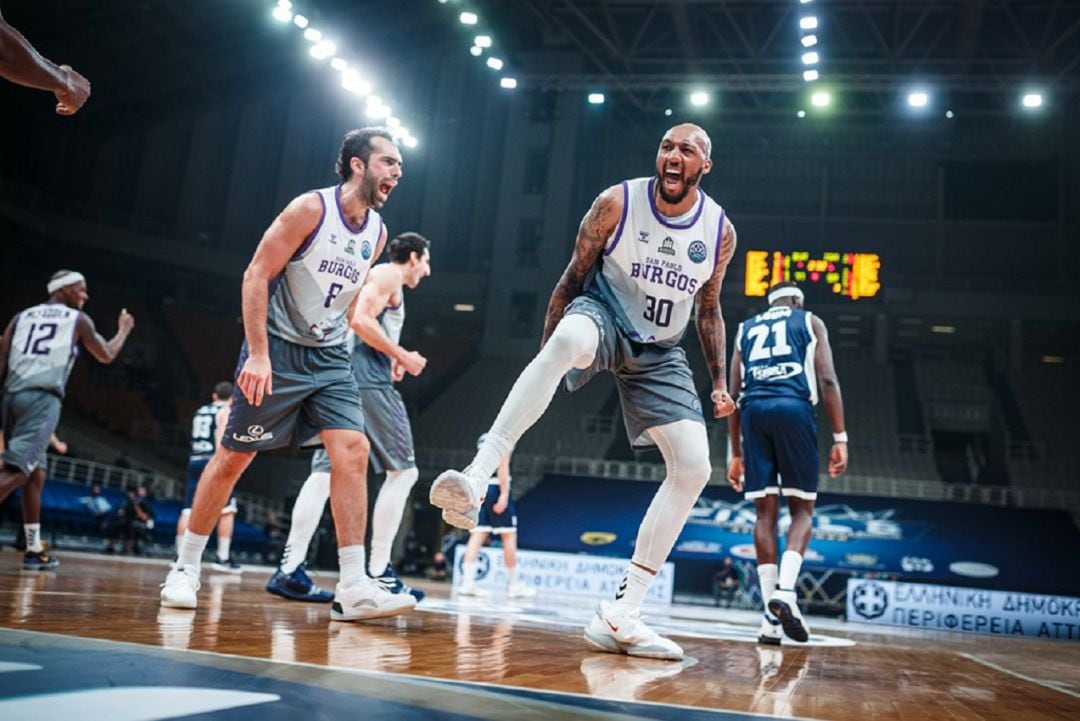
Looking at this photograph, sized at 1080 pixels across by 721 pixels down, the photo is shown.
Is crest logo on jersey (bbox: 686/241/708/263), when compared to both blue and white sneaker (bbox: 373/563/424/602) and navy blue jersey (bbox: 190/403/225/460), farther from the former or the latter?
navy blue jersey (bbox: 190/403/225/460)

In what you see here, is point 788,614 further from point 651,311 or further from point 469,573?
point 469,573

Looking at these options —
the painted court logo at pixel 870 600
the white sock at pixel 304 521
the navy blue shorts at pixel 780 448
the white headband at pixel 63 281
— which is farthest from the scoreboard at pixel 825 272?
the white headband at pixel 63 281

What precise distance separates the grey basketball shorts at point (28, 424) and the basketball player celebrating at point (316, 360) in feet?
7.71

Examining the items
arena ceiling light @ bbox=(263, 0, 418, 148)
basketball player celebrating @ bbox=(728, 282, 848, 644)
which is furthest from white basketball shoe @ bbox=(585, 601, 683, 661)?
arena ceiling light @ bbox=(263, 0, 418, 148)

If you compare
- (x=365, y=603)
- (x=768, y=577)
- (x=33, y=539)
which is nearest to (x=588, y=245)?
(x=365, y=603)

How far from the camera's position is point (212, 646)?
2.17 meters

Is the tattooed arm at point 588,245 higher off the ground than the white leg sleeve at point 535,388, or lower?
higher

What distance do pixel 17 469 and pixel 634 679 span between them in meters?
4.33

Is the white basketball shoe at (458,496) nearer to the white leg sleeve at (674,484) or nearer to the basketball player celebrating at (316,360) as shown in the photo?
the white leg sleeve at (674,484)

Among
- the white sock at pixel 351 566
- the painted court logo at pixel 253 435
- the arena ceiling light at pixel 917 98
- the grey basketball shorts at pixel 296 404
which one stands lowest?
the white sock at pixel 351 566

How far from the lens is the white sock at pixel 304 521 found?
4.80 m

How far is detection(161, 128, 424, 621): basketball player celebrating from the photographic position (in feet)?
10.9

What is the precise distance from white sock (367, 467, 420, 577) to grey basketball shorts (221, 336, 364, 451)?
113 cm

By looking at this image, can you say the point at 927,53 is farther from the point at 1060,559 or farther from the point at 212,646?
the point at 212,646
